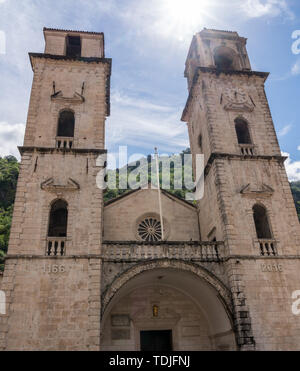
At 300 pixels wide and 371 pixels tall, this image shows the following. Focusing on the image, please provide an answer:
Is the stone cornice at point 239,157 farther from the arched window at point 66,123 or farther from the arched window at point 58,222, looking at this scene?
the arched window at point 66,123

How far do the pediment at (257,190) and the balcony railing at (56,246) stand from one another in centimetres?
781

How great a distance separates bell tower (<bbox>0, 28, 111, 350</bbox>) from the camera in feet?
35.9

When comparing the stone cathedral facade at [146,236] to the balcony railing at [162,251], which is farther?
the balcony railing at [162,251]

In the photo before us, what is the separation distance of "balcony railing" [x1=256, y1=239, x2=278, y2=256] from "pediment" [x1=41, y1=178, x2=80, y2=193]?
25.8 ft

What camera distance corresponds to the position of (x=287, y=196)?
14.7 metres

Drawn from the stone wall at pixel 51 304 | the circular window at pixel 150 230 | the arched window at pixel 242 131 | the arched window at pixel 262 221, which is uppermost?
the arched window at pixel 242 131

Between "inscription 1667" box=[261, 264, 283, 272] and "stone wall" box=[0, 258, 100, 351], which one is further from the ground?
"inscription 1667" box=[261, 264, 283, 272]

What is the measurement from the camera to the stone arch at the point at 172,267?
12.0 metres

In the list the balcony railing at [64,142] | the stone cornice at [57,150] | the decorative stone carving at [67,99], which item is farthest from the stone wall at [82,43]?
the stone cornice at [57,150]

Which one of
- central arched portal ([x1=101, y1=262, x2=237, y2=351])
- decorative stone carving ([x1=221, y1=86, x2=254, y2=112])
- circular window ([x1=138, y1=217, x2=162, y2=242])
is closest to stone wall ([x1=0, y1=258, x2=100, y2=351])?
central arched portal ([x1=101, y1=262, x2=237, y2=351])

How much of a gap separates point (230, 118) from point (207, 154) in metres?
2.19

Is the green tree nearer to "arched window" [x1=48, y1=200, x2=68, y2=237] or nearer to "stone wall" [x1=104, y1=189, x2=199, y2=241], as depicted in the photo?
"stone wall" [x1=104, y1=189, x2=199, y2=241]

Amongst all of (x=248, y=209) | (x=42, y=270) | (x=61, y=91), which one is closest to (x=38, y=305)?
(x=42, y=270)
